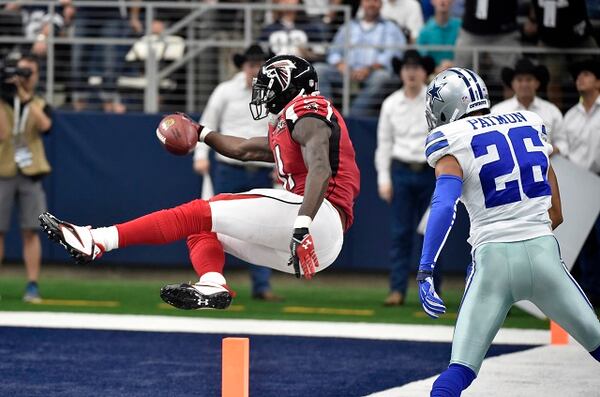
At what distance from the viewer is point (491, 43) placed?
12258 millimetres

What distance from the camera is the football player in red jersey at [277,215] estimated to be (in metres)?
6.11

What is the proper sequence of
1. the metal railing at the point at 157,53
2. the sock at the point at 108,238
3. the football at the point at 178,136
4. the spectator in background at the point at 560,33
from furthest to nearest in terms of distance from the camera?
the metal railing at the point at 157,53 < the spectator in background at the point at 560,33 < the football at the point at 178,136 < the sock at the point at 108,238

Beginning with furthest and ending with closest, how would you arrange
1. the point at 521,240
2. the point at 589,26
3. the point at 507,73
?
the point at 589,26 → the point at 507,73 → the point at 521,240

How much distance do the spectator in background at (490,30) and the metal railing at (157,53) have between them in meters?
0.25

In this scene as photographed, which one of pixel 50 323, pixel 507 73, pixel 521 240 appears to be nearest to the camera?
pixel 521 240

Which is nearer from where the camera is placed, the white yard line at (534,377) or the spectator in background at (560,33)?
the white yard line at (534,377)

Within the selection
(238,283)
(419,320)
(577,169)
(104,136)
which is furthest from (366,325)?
(104,136)

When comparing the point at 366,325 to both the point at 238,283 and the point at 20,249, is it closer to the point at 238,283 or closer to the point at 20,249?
the point at 238,283

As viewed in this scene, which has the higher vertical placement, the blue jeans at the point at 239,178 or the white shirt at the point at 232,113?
the white shirt at the point at 232,113

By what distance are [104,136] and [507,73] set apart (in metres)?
4.30

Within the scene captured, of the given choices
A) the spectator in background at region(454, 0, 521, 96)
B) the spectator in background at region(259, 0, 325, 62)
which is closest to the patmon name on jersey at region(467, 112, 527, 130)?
the spectator in background at region(454, 0, 521, 96)

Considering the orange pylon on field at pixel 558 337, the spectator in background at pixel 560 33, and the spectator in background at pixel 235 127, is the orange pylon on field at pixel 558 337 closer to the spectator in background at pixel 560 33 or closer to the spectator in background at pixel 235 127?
the spectator in background at pixel 235 127

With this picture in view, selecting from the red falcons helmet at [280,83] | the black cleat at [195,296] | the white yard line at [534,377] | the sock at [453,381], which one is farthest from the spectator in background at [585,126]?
the sock at [453,381]

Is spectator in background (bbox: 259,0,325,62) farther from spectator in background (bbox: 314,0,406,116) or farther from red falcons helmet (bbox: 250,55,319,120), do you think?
red falcons helmet (bbox: 250,55,319,120)
